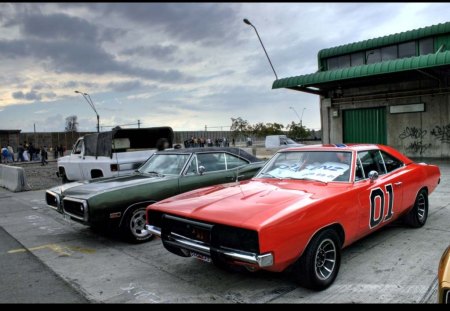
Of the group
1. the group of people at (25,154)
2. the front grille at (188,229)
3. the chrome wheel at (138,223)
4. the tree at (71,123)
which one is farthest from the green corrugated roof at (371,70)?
the tree at (71,123)

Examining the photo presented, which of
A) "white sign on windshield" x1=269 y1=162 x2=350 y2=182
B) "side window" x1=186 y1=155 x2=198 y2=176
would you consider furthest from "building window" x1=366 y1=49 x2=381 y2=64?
"white sign on windshield" x1=269 y1=162 x2=350 y2=182

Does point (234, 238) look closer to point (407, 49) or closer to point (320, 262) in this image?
point (320, 262)

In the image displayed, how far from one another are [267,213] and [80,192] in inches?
138

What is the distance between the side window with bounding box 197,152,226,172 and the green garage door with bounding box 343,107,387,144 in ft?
43.7

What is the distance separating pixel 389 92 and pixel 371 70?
305cm

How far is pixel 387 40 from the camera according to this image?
18.2m

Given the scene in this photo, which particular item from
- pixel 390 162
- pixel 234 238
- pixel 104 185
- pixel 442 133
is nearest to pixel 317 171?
pixel 390 162

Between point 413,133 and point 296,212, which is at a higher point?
point 413,133

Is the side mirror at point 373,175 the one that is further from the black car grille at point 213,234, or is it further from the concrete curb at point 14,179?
the concrete curb at point 14,179

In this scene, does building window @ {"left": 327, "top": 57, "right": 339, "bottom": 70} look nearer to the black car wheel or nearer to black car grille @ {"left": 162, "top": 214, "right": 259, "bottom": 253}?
the black car wheel

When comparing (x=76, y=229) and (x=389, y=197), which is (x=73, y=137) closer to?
(x=76, y=229)

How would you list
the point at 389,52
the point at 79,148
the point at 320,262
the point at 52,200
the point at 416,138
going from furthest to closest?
1. the point at 389,52
2. the point at 416,138
3. the point at 79,148
4. the point at 52,200
5. the point at 320,262

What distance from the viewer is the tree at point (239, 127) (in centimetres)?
5438

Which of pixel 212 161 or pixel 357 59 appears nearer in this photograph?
pixel 212 161
